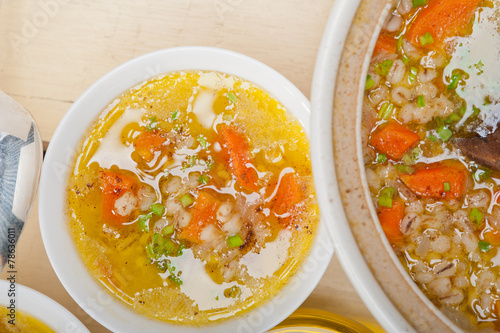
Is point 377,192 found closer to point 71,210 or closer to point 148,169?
point 148,169

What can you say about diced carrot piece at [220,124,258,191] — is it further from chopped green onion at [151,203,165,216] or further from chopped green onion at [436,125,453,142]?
chopped green onion at [436,125,453,142]

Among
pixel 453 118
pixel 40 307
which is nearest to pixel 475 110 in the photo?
pixel 453 118

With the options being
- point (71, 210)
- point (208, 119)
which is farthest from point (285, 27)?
point (71, 210)

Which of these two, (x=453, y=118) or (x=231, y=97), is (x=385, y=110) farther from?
(x=231, y=97)

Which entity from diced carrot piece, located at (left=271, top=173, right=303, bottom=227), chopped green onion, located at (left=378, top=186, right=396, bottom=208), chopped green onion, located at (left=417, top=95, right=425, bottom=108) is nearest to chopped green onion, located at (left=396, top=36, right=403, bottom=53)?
chopped green onion, located at (left=417, top=95, right=425, bottom=108)

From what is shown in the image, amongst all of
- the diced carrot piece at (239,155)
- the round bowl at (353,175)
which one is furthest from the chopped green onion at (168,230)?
the round bowl at (353,175)

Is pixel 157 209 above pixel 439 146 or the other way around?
the other way around
